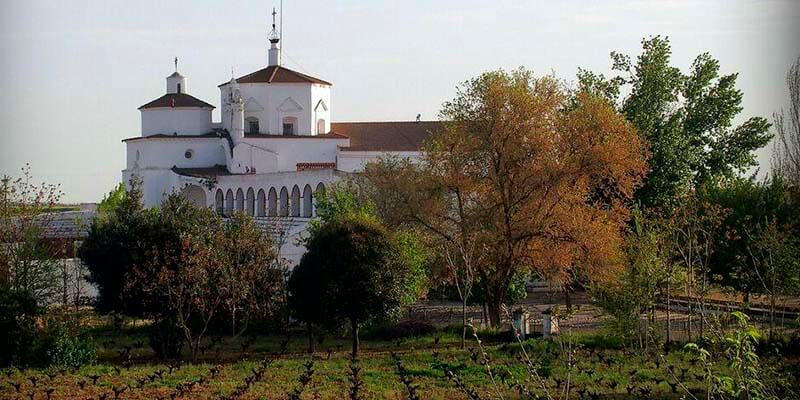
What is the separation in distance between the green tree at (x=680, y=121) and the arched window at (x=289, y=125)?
22.9 m

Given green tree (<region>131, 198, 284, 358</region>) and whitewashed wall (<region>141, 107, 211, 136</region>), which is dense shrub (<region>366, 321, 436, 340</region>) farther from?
whitewashed wall (<region>141, 107, 211, 136</region>)

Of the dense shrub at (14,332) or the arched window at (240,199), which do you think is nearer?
the dense shrub at (14,332)

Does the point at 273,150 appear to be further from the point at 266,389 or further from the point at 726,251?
the point at 266,389

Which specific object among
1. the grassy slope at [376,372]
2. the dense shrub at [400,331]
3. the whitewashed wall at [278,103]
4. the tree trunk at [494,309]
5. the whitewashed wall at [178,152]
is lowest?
the grassy slope at [376,372]

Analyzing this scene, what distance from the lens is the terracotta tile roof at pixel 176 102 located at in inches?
2272

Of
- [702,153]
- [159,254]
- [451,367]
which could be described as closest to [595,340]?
[451,367]

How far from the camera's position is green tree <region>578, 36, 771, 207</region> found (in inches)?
1329

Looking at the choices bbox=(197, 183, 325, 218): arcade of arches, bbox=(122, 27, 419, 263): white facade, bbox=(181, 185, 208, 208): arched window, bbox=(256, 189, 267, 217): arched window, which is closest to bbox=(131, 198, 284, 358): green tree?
bbox=(197, 183, 325, 218): arcade of arches

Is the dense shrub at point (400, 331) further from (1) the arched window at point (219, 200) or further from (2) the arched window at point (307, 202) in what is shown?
(1) the arched window at point (219, 200)

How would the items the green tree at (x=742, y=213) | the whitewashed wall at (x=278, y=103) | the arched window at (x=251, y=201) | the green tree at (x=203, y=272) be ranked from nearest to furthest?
the green tree at (x=203, y=272) < the green tree at (x=742, y=213) < the arched window at (x=251, y=201) < the whitewashed wall at (x=278, y=103)

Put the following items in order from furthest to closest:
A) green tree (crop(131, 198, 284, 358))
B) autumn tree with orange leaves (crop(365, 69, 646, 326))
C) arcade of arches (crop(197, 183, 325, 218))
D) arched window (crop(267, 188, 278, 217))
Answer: arched window (crop(267, 188, 278, 217)) < arcade of arches (crop(197, 183, 325, 218)) < autumn tree with orange leaves (crop(365, 69, 646, 326)) < green tree (crop(131, 198, 284, 358))

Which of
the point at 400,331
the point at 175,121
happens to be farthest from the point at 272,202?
the point at 400,331

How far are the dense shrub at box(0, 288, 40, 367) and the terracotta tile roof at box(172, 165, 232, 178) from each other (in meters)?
34.7

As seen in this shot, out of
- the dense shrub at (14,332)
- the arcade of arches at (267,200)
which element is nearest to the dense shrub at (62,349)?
the dense shrub at (14,332)
